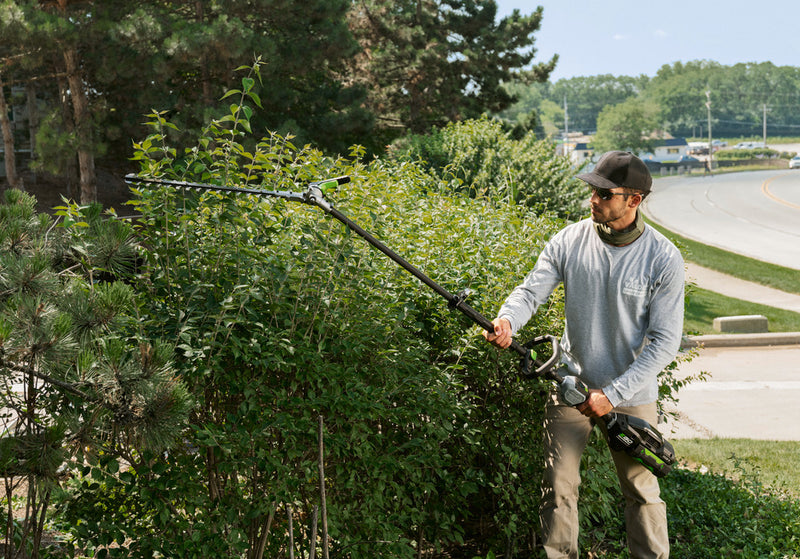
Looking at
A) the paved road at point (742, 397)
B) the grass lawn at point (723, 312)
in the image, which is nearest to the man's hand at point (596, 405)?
the paved road at point (742, 397)

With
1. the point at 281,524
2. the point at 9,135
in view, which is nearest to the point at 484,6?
the point at 9,135

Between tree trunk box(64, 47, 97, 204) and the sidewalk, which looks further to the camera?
tree trunk box(64, 47, 97, 204)

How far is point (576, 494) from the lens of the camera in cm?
347

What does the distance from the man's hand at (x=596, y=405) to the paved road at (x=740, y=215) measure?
17923 mm

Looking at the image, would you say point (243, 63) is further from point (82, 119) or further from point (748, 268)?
point (748, 268)

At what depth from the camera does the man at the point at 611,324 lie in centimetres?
324

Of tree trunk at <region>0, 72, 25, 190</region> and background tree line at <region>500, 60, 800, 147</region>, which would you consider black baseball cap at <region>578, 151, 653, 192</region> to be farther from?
background tree line at <region>500, 60, 800, 147</region>

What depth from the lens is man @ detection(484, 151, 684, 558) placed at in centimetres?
324

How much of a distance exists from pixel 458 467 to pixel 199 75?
1911 centimetres

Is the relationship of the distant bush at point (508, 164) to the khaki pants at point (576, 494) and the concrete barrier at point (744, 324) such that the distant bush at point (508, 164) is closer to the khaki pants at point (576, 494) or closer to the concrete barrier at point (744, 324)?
the concrete barrier at point (744, 324)

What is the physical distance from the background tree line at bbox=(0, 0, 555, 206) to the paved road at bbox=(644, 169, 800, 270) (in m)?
8.26

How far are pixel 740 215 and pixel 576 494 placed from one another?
3087 centimetres

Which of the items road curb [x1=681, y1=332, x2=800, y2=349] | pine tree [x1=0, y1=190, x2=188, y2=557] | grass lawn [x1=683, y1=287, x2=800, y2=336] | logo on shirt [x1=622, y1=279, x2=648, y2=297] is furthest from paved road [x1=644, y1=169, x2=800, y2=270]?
pine tree [x1=0, y1=190, x2=188, y2=557]

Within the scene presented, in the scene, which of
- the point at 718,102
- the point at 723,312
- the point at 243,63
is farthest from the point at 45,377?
the point at 718,102
